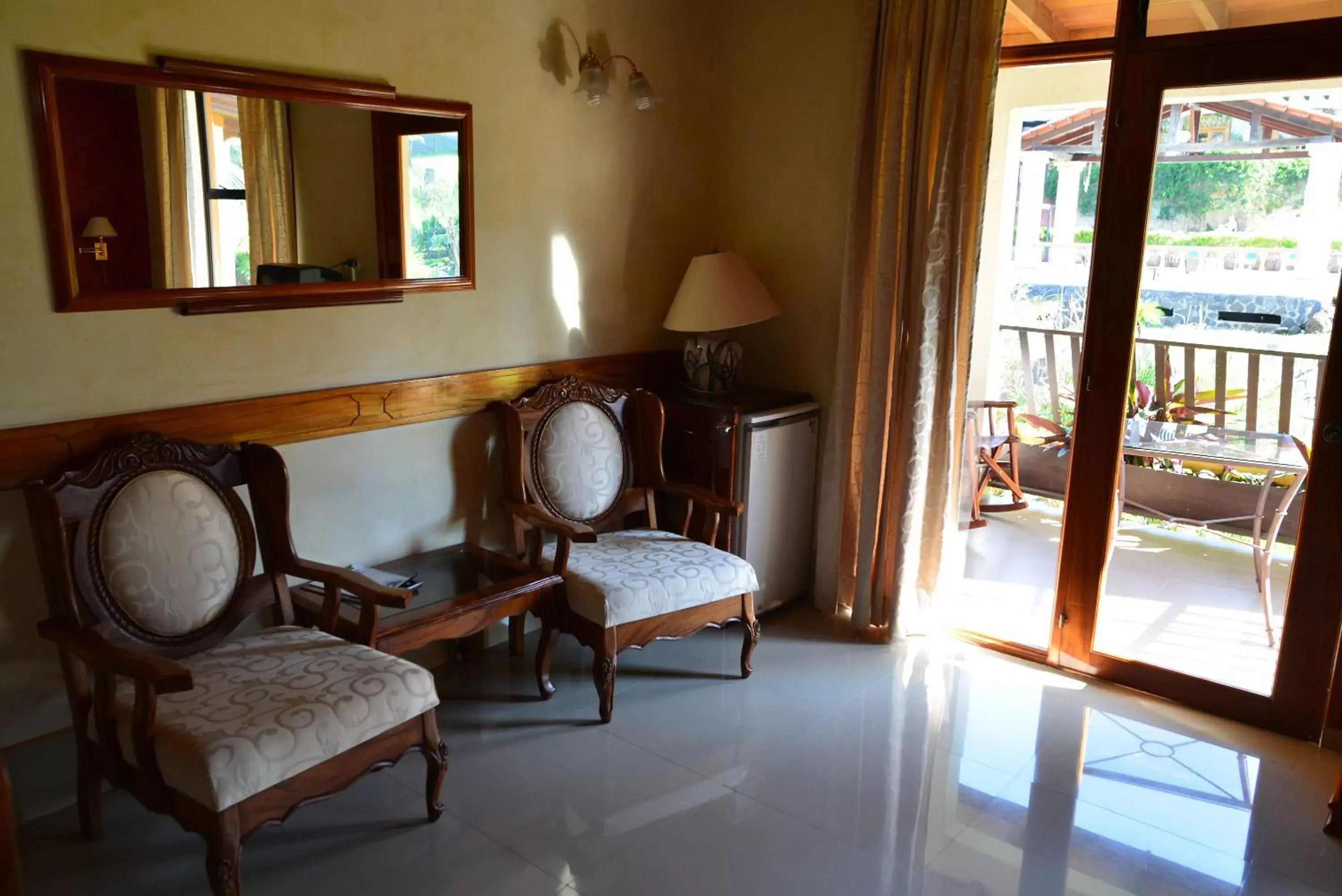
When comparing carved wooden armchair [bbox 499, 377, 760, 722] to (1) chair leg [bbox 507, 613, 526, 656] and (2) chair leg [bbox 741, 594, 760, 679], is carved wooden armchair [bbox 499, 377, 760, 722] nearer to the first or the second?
(2) chair leg [bbox 741, 594, 760, 679]

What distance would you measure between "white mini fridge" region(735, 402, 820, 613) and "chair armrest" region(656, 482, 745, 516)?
143 millimetres

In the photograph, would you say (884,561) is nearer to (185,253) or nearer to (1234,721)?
(1234,721)

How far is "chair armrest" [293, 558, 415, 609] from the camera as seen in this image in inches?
91.6

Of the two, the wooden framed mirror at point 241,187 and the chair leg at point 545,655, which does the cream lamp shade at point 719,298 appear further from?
the chair leg at point 545,655

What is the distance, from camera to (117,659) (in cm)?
198

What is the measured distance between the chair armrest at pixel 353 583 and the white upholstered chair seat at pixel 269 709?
0.13m

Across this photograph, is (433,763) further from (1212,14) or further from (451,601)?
(1212,14)

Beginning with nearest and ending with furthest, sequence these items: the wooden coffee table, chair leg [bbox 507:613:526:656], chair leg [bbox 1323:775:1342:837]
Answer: chair leg [bbox 1323:775:1342:837] → the wooden coffee table → chair leg [bbox 507:613:526:656]

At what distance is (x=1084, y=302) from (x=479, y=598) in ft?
6.95

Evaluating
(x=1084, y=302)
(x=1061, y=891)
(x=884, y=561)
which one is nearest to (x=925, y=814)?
(x=1061, y=891)

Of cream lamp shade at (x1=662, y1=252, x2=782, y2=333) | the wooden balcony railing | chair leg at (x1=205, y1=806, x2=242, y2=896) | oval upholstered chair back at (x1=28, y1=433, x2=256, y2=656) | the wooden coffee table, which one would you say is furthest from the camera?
cream lamp shade at (x1=662, y1=252, x2=782, y2=333)

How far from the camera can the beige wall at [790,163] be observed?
11.6ft

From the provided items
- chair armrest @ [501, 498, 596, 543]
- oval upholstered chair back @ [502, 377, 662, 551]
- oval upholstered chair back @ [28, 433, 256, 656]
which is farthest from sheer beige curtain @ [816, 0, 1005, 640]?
oval upholstered chair back @ [28, 433, 256, 656]

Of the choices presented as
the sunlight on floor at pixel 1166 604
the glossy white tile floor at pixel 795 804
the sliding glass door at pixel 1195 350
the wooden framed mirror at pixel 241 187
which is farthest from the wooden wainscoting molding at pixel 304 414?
the sunlight on floor at pixel 1166 604
